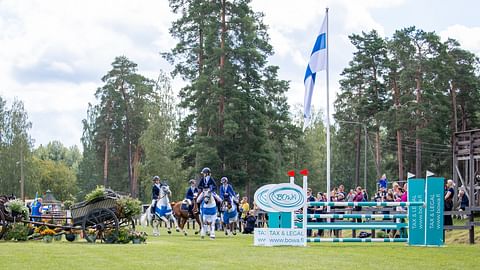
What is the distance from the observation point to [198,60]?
5597 cm

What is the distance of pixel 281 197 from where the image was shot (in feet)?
63.4

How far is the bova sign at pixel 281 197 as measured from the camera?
1925cm

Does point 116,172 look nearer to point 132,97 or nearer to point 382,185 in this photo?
point 132,97

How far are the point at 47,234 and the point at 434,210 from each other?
10.1 metres

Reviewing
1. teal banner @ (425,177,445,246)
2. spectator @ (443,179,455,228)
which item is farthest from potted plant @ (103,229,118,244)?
spectator @ (443,179,455,228)

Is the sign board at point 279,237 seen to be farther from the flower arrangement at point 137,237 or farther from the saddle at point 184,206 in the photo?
the saddle at point 184,206

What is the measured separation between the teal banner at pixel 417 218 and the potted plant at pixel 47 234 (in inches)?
368

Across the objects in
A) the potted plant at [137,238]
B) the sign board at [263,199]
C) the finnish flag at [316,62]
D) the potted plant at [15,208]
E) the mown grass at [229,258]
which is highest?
the finnish flag at [316,62]

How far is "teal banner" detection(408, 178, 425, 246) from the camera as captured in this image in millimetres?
19500

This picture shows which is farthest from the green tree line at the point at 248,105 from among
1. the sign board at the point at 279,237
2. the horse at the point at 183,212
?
the sign board at the point at 279,237

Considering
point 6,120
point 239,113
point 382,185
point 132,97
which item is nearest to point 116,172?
point 132,97

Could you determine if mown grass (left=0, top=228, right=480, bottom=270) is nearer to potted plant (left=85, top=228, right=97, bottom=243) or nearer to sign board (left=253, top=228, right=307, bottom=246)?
sign board (left=253, top=228, right=307, bottom=246)

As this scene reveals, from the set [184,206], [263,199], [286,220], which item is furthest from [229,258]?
[184,206]

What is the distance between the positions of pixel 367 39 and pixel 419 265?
169ft
